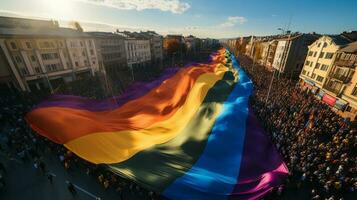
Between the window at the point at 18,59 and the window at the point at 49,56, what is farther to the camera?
the window at the point at 49,56

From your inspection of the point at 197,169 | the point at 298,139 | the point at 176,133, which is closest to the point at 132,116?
the point at 176,133

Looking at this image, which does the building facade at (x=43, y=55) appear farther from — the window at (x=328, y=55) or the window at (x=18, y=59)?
the window at (x=328, y=55)

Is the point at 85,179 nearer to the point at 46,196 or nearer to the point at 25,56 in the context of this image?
the point at 46,196

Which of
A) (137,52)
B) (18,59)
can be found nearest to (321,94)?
(137,52)

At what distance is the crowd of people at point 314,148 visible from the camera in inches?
476

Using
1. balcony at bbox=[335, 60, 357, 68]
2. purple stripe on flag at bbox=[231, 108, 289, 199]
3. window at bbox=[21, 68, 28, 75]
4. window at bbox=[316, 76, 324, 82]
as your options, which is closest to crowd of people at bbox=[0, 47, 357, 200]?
purple stripe on flag at bbox=[231, 108, 289, 199]

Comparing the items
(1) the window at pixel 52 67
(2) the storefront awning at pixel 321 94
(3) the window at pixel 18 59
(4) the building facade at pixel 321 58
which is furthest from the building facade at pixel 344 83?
(3) the window at pixel 18 59

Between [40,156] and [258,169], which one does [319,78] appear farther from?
[40,156]

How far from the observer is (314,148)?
14859 millimetres

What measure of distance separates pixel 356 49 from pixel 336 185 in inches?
878

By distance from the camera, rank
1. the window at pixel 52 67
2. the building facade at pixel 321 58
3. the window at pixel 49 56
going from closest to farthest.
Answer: the building facade at pixel 321 58, the window at pixel 49 56, the window at pixel 52 67

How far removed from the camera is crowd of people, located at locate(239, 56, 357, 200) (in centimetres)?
1208

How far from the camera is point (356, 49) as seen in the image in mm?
23266

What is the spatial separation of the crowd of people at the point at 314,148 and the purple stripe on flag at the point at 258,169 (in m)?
1.79
